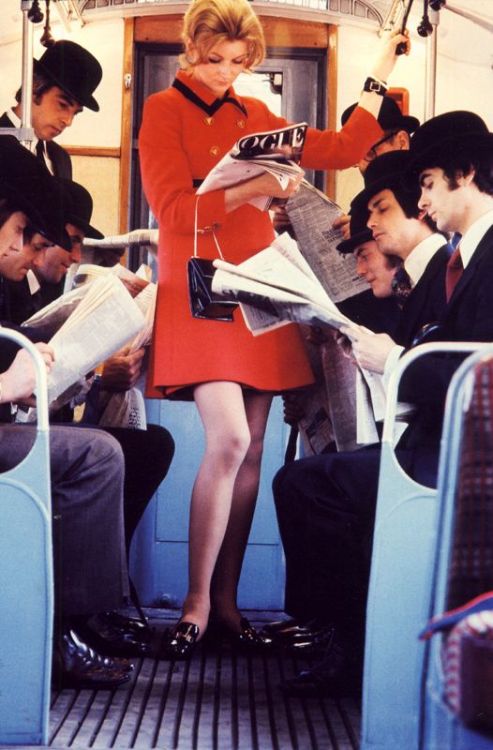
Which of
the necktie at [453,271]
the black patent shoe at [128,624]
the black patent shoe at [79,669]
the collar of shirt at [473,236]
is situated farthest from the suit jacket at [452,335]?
the black patent shoe at [128,624]

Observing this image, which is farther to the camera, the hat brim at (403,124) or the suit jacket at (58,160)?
the suit jacket at (58,160)

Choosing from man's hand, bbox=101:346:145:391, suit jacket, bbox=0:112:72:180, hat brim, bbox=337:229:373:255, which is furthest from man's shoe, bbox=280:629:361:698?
suit jacket, bbox=0:112:72:180

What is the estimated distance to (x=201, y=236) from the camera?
2.74 m

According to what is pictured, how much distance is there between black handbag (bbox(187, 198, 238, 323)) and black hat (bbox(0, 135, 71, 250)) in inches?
13.5

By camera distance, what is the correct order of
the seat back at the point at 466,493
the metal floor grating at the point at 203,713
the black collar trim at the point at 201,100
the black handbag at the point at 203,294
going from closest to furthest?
the seat back at the point at 466,493 < the metal floor grating at the point at 203,713 < the black handbag at the point at 203,294 < the black collar trim at the point at 201,100

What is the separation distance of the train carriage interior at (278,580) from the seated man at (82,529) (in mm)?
71

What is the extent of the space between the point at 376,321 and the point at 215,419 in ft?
2.00

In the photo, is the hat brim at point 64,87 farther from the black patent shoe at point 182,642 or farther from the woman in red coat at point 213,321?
the black patent shoe at point 182,642

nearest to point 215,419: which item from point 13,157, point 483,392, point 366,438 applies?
point 366,438

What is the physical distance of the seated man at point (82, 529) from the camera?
2.26 meters

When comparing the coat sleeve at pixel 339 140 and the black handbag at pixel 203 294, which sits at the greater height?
the coat sleeve at pixel 339 140

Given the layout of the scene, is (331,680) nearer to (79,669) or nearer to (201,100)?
(79,669)

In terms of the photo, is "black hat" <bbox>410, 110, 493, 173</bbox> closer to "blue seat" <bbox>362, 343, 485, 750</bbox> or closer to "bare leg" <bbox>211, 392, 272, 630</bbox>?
"blue seat" <bbox>362, 343, 485, 750</bbox>

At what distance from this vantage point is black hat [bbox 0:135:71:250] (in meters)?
2.58
